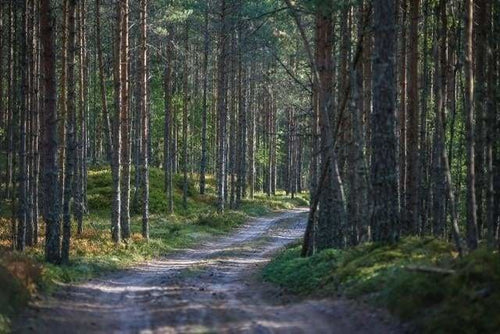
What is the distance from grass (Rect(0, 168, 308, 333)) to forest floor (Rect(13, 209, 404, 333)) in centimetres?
48

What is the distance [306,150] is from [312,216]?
7314cm

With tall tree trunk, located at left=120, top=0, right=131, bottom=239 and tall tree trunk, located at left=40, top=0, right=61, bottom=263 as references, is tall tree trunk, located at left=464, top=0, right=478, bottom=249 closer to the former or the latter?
tall tree trunk, located at left=40, top=0, right=61, bottom=263

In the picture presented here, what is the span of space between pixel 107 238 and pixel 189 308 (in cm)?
1328

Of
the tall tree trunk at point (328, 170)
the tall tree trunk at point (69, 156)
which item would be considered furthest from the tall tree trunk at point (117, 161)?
the tall tree trunk at point (328, 170)

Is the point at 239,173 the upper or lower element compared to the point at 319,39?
lower

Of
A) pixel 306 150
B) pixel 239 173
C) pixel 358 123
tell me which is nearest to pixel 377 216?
pixel 358 123

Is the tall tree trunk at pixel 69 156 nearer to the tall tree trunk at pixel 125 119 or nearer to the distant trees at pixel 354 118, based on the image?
the distant trees at pixel 354 118

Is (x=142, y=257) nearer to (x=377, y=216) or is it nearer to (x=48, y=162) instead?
(x=48, y=162)

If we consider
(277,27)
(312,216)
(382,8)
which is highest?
(277,27)

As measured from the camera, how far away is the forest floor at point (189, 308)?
9.41m

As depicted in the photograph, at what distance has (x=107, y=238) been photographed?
23.6 metres

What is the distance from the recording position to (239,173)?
139ft

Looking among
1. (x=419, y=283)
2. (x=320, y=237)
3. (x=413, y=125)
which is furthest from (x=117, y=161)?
(x=419, y=283)

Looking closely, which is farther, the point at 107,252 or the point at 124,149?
the point at 124,149
